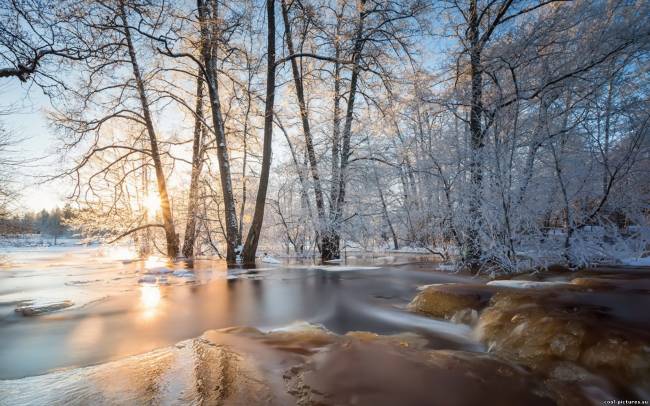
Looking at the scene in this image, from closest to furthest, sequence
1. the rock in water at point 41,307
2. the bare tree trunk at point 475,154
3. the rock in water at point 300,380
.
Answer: the rock in water at point 300,380
the rock in water at point 41,307
the bare tree trunk at point 475,154

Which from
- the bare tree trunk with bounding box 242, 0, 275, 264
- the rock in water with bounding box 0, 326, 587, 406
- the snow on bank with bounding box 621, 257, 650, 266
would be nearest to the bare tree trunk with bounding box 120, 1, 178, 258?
the bare tree trunk with bounding box 242, 0, 275, 264

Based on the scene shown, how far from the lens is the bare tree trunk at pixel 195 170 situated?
12.8 meters

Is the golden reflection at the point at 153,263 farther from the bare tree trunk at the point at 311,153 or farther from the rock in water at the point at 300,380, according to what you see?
the rock in water at the point at 300,380

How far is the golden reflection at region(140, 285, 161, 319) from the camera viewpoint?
4.45 m

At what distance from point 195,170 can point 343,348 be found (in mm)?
11514

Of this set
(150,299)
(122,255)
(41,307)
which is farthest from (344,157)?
(122,255)

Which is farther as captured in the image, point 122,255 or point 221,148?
point 122,255

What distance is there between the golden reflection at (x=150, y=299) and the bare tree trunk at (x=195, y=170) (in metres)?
6.73

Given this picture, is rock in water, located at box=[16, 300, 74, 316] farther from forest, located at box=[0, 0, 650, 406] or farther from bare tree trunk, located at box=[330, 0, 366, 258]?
bare tree trunk, located at box=[330, 0, 366, 258]

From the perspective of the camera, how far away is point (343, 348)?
2658mm

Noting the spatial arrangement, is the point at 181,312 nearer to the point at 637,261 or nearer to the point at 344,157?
the point at 344,157

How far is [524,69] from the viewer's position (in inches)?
227

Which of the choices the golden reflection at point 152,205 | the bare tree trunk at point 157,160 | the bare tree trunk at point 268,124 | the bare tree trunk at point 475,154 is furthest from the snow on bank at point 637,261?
the golden reflection at point 152,205

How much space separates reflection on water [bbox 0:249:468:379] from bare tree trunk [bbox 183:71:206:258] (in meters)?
5.37
